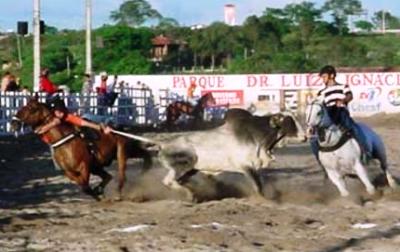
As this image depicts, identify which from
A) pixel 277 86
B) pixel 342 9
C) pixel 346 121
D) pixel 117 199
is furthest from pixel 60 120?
pixel 342 9

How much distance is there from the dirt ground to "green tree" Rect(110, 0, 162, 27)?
133414mm

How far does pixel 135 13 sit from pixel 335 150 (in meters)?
141

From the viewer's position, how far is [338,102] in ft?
49.0

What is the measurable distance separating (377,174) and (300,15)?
92136 millimetres

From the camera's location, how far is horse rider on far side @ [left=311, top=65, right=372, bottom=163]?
14938 millimetres

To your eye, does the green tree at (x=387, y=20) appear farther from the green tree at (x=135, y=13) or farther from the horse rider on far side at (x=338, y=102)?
the horse rider on far side at (x=338, y=102)

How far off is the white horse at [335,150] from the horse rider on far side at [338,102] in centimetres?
10

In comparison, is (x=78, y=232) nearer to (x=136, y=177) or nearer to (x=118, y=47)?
(x=136, y=177)

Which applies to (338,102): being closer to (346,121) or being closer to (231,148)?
(346,121)

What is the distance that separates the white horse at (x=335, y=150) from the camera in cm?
1477

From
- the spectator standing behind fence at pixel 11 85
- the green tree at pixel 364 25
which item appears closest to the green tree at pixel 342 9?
the green tree at pixel 364 25

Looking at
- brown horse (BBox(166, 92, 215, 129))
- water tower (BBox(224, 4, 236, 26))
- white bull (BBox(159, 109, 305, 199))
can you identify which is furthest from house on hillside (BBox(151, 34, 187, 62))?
white bull (BBox(159, 109, 305, 199))

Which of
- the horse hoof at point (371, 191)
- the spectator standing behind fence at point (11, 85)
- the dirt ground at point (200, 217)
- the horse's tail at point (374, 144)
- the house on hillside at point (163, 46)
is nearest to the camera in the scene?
the dirt ground at point (200, 217)

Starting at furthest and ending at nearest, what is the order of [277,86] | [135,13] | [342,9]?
[135,13] → [342,9] → [277,86]
